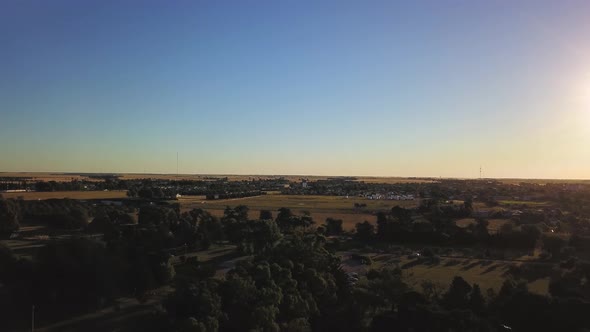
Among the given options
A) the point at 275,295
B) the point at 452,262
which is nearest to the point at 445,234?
the point at 452,262

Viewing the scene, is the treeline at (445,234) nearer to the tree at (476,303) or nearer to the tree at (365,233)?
the tree at (365,233)

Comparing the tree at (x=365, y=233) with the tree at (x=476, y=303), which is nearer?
the tree at (x=476, y=303)

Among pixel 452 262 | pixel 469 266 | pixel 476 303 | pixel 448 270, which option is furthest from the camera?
pixel 452 262

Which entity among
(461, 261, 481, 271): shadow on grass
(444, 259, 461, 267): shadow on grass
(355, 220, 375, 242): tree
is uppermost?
(355, 220, 375, 242): tree

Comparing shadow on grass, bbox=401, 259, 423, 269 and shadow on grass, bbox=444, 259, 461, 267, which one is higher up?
shadow on grass, bbox=401, 259, 423, 269

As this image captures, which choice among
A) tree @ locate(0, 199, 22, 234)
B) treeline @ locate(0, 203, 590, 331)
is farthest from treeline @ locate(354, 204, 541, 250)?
tree @ locate(0, 199, 22, 234)

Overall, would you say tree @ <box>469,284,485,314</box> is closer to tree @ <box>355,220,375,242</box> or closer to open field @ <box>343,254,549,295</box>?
open field @ <box>343,254,549,295</box>

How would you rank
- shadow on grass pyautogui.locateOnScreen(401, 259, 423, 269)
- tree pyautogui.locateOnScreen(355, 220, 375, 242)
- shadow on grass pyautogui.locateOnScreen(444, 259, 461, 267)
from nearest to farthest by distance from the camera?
shadow on grass pyautogui.locateOnScreen(401, 259, 423, 269), shadow on grass pyautogui.locateOnScreen(444, 259, 461, 267), tree pyautogui.locateOnScreen(355, 220, 375, 242)

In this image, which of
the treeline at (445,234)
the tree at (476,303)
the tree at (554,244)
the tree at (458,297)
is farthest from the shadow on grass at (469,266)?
the tree at (476,303)

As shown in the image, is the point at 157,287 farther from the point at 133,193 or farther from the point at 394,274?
the point at 133,193

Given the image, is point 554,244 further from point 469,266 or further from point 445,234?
point 469,266

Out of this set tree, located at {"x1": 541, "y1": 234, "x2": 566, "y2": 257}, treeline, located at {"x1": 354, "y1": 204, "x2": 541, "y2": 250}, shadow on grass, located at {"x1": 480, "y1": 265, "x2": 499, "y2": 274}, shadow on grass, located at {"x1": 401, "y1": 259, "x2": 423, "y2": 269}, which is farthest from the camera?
treeline, located at {"x1": 354, "y1": 204, "x2": 541, "y2": 250}
